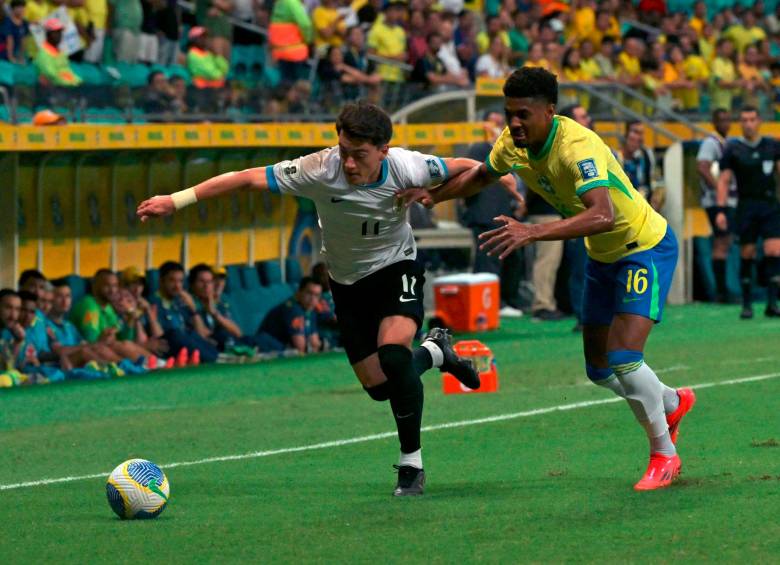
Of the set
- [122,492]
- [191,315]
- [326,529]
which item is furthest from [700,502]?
[191,315]

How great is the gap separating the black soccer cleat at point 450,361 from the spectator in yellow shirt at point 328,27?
1174cm

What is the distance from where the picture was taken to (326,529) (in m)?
7.09

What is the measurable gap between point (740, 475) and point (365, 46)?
14.3 meters

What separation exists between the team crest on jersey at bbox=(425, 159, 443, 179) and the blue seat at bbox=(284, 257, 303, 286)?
401 inches

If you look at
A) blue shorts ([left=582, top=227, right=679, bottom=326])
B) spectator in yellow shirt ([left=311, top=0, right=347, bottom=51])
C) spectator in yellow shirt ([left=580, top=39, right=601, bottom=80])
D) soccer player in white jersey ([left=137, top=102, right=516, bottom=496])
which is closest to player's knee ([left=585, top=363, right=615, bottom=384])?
blue shorts ([left=582, top=227, right=679, bottom=326])

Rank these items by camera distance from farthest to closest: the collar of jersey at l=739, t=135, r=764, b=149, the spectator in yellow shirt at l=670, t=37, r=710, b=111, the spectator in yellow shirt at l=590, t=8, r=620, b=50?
the spectator in yellow shirt at l=670, t=37, r=710, b=111
the spectator in yellow shirt at l=590, t=8, r=620, b=50
the collar of jersey at l=739, t=135, r=764, b=149

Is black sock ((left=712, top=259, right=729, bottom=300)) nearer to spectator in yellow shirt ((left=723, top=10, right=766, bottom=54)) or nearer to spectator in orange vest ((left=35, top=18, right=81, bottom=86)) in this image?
spectator in orange vest ((left=35, top=18, right=81, bottom=86))

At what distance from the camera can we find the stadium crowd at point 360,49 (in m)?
17.6

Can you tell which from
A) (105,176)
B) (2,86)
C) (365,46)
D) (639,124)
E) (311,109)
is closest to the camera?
(2,86)

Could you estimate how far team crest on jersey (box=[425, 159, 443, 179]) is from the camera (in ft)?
27.0

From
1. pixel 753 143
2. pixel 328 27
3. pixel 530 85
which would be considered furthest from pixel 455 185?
pixel 328 27

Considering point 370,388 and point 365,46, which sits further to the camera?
point 365,46

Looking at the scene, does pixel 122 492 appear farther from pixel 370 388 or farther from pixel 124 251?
pixel 124 251

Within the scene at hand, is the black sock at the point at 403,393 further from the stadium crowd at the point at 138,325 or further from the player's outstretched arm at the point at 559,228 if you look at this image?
the stadium crowd at the point at 138,325
